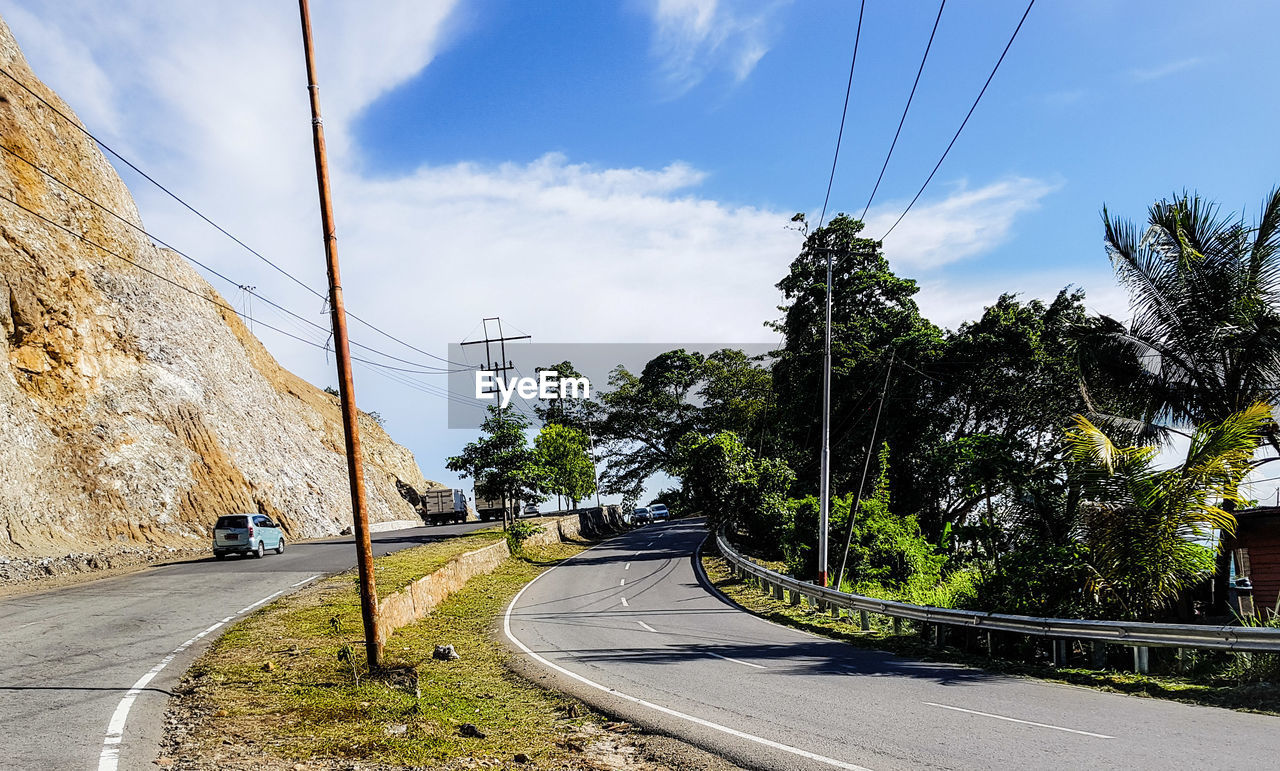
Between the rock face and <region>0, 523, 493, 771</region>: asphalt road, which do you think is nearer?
<region>0, 523, 493, 771</region>: asphalt road

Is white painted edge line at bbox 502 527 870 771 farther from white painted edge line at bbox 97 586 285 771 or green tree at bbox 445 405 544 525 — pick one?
green tree at bbox 445 405 544 525

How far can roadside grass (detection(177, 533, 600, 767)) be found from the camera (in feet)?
28.8

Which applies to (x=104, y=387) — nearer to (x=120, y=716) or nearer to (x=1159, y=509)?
(x=120, y=716)

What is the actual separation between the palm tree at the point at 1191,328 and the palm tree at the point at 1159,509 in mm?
1927

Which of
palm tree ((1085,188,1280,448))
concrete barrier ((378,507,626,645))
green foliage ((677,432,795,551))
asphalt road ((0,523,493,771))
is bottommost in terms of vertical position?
concrete barrier ((378,507,626,645))

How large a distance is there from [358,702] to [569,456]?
50.7m

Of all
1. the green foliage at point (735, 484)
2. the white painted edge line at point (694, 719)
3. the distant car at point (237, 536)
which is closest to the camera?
the white painted edge line at point (694, 719)

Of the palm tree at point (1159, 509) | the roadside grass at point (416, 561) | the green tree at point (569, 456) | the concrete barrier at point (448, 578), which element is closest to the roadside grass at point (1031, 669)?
the palm tree at point (1159, 509)

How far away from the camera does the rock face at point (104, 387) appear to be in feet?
97.8

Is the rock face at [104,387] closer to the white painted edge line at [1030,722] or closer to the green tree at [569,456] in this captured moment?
the green tree at [569,456]

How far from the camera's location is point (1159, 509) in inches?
506

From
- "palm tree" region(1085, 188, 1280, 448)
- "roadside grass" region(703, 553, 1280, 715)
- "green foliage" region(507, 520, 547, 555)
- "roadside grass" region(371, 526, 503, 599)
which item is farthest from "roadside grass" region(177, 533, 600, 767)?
"green foliage" region(507, 520, 547, 555)

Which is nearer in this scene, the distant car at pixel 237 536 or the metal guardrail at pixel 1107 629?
the metal guardrail at pixel 1107 629

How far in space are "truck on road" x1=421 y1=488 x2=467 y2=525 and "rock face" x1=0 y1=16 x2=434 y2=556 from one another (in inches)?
472
